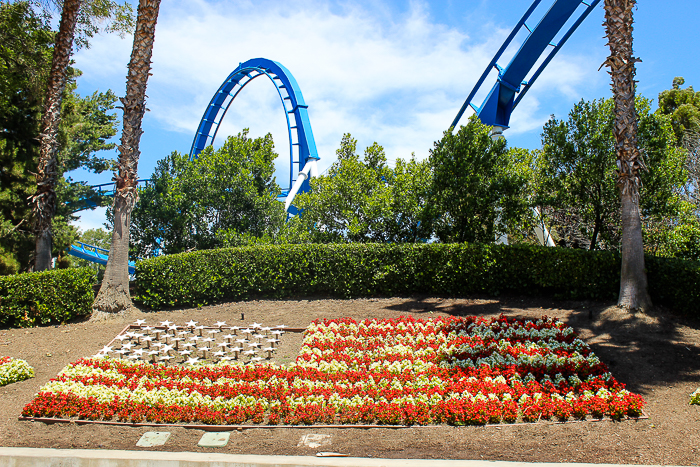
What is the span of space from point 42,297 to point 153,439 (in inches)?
279

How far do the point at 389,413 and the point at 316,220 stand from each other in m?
9.15

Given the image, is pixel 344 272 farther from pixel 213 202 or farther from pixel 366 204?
pixel 213 202

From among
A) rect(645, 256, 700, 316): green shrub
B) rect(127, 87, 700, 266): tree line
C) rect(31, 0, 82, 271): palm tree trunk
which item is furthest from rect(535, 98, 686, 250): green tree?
rect(31, 0, 82, 271): palm tree trunk

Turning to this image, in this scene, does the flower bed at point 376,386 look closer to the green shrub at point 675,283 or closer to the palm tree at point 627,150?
the palm tree at point 627,150

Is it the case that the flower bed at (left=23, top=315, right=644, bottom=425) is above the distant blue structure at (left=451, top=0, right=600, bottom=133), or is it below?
below

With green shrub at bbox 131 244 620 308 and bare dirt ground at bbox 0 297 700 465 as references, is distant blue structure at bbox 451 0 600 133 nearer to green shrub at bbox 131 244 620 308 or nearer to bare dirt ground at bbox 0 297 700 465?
green shrub at bbox 131 244 620 308

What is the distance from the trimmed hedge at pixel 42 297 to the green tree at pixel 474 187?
30.7 ft

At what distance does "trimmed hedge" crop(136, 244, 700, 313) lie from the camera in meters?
10.9

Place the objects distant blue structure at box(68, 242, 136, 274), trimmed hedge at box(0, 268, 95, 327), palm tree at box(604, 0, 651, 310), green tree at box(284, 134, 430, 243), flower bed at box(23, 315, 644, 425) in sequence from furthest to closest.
→ distant blue structure at box(68, 242, 136, 274), green tree at box(284, 134, 430, 243), trimmed hedge at box(0, 268, 95, 327), palm tree at box(604, 0, 651, 310), flower bed at box(23, 315, 644, 425)

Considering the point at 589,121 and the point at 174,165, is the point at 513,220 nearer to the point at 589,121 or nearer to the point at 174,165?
the point at 589,121

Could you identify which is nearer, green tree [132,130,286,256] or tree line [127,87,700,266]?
tree line [127,87,700,266]

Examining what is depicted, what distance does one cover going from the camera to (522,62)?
53.1 feet

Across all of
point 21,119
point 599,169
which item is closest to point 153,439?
point 599,169

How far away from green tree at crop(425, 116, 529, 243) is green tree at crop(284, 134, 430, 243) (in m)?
0.62
